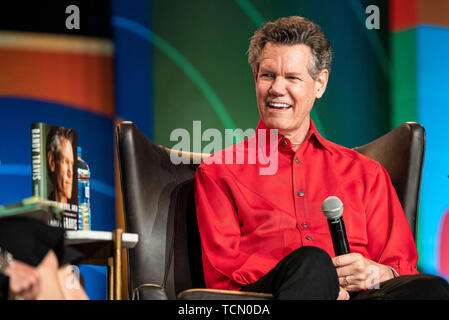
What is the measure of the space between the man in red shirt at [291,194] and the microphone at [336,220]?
0.08 metres

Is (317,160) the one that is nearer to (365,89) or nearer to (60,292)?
(60,292)

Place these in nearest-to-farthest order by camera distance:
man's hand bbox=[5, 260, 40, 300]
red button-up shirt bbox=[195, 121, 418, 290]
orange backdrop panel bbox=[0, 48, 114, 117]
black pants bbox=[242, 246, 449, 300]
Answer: man's hand bbox=[5, 260, 40, 300] < black pants bbox=[242, 246, 449, 300] < red button-up shirt bbox=[195, 121, 418, 290] < orange backdrop panel bbox=[0, 48, 114, 117]

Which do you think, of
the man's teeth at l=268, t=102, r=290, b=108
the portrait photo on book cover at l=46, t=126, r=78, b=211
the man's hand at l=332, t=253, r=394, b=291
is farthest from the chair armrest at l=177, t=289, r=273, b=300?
the man's teeth at l=268, t=102, r=290, b=108

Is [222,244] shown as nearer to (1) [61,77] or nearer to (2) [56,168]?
(2) [56,168]

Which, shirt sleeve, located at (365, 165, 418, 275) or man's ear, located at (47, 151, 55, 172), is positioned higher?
man's ear, located at (47, 151, 55, 172)

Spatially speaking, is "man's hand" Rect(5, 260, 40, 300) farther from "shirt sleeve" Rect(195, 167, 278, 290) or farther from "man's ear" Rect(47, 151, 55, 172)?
"shirt sleeve" Rect(195, 167, 278, 290)

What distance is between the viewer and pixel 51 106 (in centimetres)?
370

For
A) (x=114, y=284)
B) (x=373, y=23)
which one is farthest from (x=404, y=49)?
(x=114, y=284)

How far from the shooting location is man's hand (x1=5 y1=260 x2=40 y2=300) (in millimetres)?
1381

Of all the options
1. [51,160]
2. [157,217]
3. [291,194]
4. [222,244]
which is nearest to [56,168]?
[51,160]

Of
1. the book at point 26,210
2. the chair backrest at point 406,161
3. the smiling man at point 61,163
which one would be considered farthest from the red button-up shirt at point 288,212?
the book at point 26,210

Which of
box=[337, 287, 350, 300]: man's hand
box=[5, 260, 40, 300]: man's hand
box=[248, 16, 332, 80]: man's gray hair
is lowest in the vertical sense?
box=[337, 287, 350, 300]: man's hand

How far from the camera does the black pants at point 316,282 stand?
158 cm
